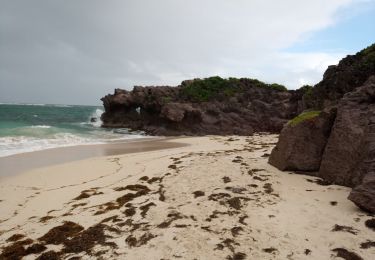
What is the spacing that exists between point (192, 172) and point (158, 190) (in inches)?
75.3

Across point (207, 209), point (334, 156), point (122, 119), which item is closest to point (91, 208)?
point (207, 209)

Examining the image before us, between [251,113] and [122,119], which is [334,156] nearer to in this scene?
[251,113]

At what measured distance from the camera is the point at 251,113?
1298 inches

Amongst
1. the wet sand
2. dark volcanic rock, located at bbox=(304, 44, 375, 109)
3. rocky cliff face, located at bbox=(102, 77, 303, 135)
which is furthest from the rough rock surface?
rocky cliff face, located at bbox=(102, 77, 303, 135)

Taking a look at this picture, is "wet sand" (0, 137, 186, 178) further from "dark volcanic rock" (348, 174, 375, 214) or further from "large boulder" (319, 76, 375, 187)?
"dark volcanic rock" (348, 174, 375, 214)

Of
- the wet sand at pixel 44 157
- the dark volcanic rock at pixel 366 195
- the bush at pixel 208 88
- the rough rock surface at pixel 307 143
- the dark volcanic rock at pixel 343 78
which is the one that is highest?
the bush at pixel 208 88

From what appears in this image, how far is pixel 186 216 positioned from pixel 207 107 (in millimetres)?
26574

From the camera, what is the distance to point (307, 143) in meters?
9.64

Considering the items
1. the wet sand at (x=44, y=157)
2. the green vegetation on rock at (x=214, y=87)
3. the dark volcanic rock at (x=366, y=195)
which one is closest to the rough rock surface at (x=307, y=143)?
the dark volcanic rock at (x=366, y=195)

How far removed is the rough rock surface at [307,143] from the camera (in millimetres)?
9484


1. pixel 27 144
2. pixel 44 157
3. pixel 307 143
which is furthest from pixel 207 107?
pixel 307 143

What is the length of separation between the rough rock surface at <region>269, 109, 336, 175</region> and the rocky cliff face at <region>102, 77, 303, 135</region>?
1933cm

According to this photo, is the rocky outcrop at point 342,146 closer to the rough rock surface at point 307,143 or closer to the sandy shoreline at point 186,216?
the rough rock surface at point 307,143

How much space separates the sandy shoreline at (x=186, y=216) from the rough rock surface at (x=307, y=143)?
0.53 meters
